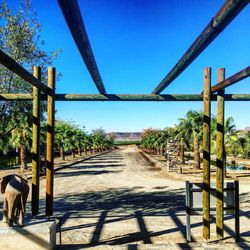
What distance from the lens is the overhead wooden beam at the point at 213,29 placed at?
118 inches

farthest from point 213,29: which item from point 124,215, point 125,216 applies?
point 124,215

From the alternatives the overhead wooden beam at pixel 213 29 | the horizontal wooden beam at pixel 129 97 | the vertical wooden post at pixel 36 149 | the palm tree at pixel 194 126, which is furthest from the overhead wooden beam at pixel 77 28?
the palm tree at pixel 194 126

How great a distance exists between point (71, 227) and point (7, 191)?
412 cm

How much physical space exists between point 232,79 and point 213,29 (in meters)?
2.77

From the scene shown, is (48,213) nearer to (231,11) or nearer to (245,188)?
(231,11)

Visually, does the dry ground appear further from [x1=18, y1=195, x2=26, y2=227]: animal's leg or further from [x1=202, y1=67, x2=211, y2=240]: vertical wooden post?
[x1=18, y1=195, x2=26, y2=227]: animal's leg

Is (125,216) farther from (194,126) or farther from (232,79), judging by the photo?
(194,126)

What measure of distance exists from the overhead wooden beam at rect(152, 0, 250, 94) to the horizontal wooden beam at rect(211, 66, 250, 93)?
960 millimetres

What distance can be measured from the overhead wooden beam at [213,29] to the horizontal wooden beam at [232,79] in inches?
37.8

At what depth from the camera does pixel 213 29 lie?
367cm

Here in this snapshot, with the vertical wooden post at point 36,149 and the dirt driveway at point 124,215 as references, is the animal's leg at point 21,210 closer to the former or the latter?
the vertical wooden post at point 36,149

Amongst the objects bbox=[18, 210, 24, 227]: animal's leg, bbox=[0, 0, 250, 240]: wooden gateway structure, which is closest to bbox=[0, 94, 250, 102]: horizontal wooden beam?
bbox=[0, 0, 250, 240]: wooden gateway structure

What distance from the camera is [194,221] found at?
10234 millimetres

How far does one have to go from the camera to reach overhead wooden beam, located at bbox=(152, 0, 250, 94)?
299cm
